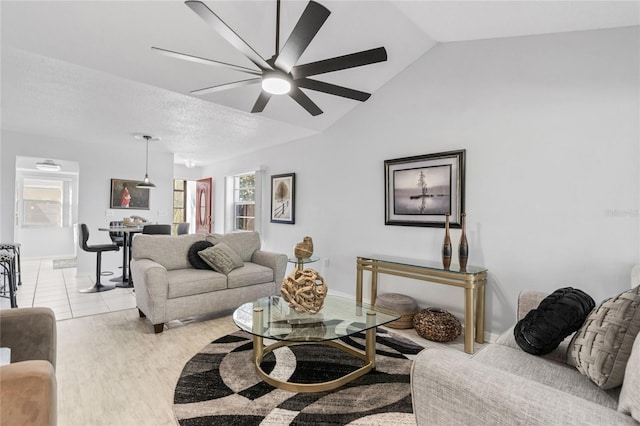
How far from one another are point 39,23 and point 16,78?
1.30 m

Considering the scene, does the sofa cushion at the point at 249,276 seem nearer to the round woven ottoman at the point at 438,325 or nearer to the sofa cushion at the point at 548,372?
the round woven ottoman at the point at 438,325

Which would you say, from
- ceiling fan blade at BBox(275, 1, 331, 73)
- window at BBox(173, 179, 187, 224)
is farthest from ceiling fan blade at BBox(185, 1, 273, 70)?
window at BBox(173, 179, 187, 224)

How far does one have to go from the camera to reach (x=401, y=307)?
3.23 meters

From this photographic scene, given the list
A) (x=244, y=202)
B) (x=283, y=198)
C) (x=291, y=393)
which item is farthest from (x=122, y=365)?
(x=244, y=202)

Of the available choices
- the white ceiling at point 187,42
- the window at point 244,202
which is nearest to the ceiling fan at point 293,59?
the white ceiling at point 187,42

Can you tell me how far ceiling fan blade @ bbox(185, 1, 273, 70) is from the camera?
151 cm

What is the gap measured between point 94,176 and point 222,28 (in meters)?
5.31

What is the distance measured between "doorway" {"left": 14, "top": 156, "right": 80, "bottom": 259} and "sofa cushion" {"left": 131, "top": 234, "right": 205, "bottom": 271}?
5203 mm

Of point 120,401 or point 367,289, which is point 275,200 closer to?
point 367,289

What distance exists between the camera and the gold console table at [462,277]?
8.68 feet

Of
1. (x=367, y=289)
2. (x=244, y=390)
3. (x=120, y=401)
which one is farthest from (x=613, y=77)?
(x=120, y=401)

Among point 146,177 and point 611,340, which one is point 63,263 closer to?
point 146,177

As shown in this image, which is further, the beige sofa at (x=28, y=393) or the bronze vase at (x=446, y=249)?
the bronze vase at (x=446, y=249)

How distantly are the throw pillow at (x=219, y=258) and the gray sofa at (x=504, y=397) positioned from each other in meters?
2.77
